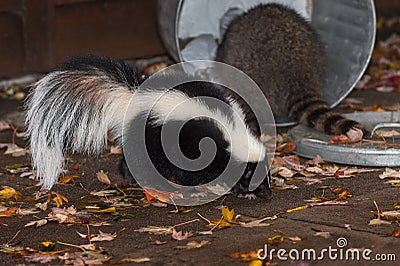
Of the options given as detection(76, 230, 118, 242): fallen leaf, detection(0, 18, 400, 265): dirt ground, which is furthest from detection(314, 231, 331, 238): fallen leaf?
detection(76, 230, 118, 242): fallen leaf

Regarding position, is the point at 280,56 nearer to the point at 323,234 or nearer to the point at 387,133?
the point at 387,133

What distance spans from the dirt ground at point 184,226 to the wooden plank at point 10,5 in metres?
2.52

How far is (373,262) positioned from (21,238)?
1.77 meters

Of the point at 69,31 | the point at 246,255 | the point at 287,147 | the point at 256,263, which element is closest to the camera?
the point at 256,263

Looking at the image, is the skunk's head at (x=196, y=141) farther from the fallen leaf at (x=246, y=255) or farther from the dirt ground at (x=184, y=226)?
the fallen leaf at (x=246, y=255)

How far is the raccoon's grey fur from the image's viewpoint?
6.49 m

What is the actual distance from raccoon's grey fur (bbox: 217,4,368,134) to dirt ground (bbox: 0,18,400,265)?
4.14ft

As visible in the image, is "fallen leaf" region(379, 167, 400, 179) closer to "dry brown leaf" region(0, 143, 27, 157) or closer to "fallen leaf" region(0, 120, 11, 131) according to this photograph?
"dry brown leaf" region(0, 143, 27, 157)

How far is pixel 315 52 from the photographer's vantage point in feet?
22.6

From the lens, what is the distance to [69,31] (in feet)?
26.8

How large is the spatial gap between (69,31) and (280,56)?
2405 mm

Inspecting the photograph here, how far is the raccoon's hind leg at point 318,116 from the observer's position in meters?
5.74

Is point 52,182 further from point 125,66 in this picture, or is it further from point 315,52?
point 315,52

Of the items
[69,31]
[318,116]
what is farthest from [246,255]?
[69,31]
